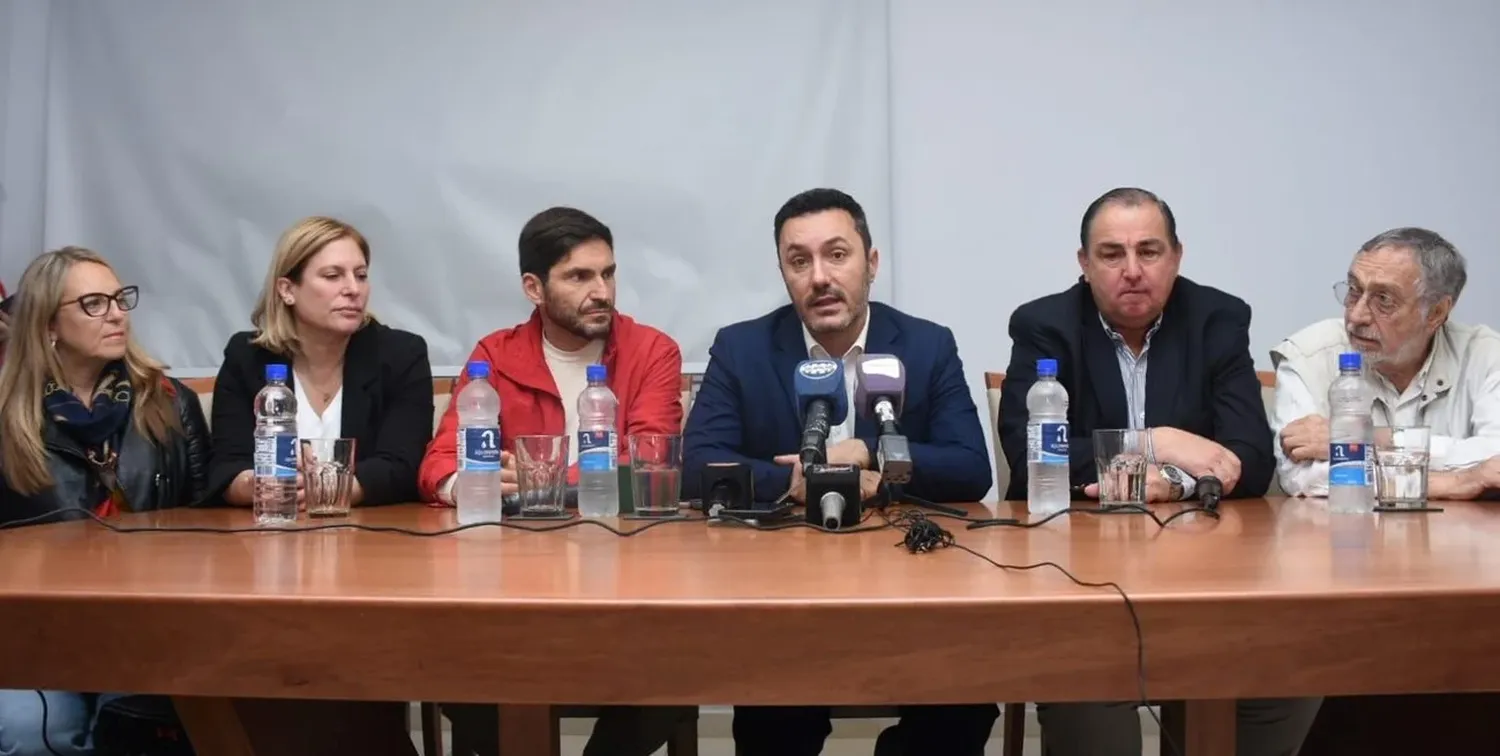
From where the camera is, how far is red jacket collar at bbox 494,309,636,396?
255 centimetres

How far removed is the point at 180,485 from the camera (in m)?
2.44

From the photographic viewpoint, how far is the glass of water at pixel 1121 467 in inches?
74.4

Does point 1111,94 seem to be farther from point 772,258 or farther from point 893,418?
point 893,418

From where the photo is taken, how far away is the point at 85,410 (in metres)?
2.32

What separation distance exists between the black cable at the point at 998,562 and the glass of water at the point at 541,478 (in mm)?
532

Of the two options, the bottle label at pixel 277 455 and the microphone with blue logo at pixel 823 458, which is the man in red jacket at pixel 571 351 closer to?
the bottle label at pixel 277 455

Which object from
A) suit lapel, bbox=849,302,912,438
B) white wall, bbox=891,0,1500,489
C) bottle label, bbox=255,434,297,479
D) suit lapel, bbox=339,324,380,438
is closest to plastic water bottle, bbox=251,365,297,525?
bottle label, bbox=255,434,297,479

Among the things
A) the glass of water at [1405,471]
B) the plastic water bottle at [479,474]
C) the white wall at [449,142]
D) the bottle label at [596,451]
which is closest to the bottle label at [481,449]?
the plastic water bottle at [479,474]

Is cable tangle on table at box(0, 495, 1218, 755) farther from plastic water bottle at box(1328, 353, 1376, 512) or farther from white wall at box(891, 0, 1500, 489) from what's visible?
white wall at box(891, 0, 1500, 489)

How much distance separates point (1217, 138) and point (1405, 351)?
1.11 metres

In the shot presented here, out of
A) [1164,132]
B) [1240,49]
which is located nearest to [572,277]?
[1164,132]

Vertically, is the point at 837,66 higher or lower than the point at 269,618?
higher

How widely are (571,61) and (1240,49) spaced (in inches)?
74.3

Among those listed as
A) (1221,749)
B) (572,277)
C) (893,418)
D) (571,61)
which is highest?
(571,61)
